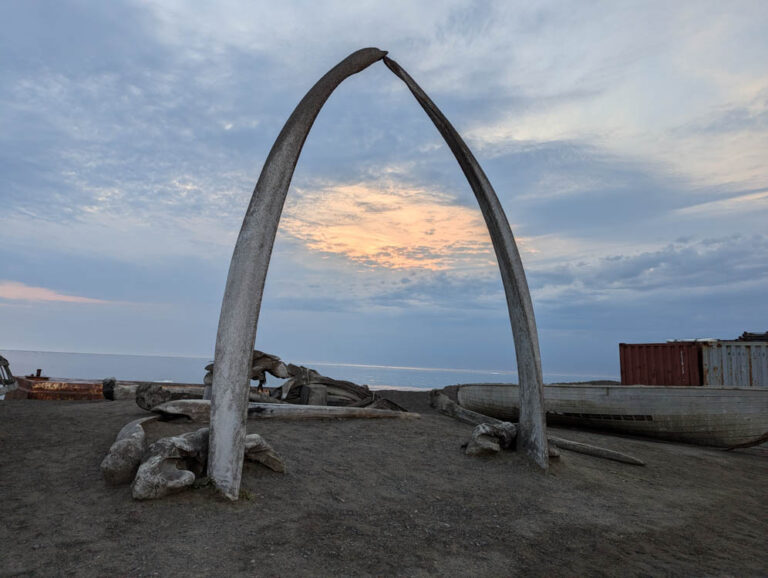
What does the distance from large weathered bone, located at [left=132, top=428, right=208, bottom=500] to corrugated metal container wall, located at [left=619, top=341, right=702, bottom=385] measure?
18.5 m

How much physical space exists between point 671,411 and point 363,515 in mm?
10541

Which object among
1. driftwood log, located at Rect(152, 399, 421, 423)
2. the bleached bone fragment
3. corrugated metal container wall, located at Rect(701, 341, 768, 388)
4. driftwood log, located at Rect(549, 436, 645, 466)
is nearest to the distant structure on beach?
corrugated metal container wall, located at Rect(701, 341, 768, 388)

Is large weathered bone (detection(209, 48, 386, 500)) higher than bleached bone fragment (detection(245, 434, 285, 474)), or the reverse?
large weathered bone (detection(209, 48, 386, 500))

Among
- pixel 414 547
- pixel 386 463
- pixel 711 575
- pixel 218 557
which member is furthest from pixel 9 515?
pixel 711 575

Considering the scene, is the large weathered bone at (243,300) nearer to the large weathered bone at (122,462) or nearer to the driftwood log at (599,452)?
the large weathered bone at (122,462)

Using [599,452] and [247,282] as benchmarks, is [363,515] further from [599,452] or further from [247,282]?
[599,452]

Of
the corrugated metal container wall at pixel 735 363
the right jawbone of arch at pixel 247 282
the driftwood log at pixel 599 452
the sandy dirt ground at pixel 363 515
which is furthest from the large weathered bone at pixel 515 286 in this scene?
the corrugated metal container wall at pixel 735 363

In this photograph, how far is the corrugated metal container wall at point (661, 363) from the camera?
60.9 ft

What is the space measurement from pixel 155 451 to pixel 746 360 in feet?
64.6

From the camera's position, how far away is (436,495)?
640 cm

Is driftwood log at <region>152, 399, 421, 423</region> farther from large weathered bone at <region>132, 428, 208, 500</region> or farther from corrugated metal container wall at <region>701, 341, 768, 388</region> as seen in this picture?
corrugated metal container wall at <region>701, 341, 768, 388</region>

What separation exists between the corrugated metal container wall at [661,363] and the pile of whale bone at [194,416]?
12742mm

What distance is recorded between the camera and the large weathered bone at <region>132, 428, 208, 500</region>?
5.09m

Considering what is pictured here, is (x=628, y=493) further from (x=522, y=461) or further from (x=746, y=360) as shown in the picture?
(x=746, y=360)
